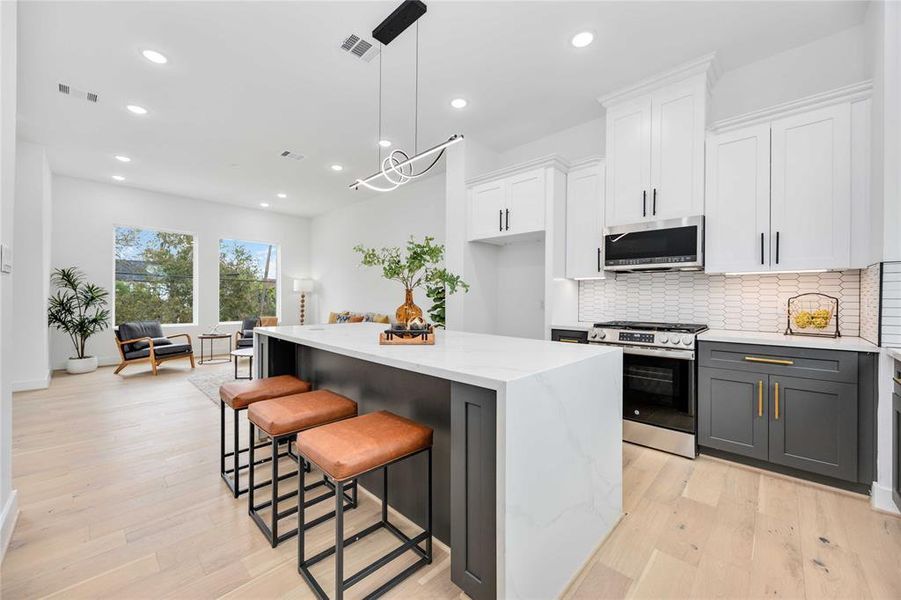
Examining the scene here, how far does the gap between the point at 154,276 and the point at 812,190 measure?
345 inches

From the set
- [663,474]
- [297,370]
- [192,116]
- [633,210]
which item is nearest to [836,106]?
[633,210]

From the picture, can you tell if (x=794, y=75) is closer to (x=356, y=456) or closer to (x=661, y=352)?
(x=661, y=352)

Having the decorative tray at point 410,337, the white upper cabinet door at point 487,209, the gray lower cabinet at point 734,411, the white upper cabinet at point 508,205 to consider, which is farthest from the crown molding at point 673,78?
the decorative tray at point 410,337

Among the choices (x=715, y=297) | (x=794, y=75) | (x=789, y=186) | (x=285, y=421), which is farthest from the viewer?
(x=715, y=297)

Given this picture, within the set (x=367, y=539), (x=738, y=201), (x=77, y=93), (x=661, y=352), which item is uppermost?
(x=77, y=93)

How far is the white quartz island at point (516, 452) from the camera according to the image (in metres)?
1.23

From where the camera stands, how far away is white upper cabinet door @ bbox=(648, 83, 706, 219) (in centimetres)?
288

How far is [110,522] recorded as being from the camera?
1.94 m

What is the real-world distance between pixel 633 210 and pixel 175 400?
198 inches

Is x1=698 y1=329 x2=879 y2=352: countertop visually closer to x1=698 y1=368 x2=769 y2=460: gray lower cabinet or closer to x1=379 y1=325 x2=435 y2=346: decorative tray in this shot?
x1=698 y1=368 x2=769 y2=460: gray lower cabinet

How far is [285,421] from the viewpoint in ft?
5.74

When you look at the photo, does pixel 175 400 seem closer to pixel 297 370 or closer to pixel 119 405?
pixel 119 405

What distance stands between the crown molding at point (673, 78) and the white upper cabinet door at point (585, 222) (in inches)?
21.9

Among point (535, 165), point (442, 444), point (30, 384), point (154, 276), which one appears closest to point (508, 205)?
point (535, 165)
